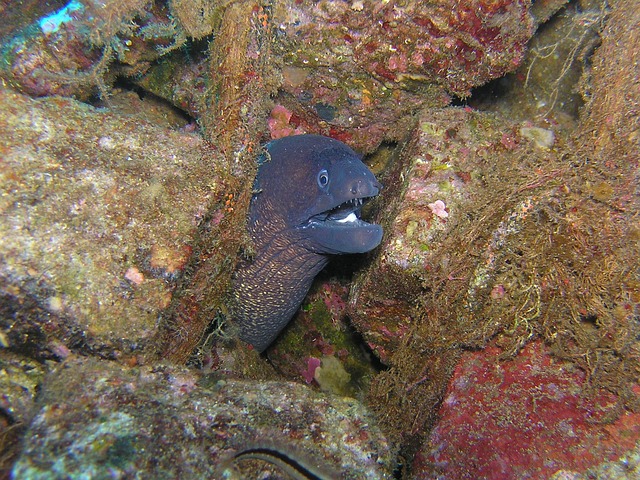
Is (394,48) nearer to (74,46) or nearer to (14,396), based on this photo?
(74,46)

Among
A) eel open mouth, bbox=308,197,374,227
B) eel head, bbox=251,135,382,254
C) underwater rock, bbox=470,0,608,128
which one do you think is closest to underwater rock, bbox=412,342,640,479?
eel head, bbox=251,135,382,254

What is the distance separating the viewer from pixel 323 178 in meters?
2.88

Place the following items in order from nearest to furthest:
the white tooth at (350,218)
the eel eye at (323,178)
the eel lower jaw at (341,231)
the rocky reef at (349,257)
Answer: the rocky reef at (349,257) → the eel lower jaw at (341,231) → the eel eye at (323,178) → the white tooth at (350,218)

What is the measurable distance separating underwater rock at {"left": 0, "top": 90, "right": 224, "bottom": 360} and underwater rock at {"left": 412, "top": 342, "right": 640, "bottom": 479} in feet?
6.29

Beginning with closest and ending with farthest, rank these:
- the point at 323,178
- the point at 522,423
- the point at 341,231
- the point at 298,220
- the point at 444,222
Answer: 1. the point at 522,423
2. the point at 444,222
3. the point at 341,231
4. the point at 323,178
5. the point at 298,220

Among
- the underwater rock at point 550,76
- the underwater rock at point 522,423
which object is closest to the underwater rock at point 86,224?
the underwater rock at point 522,423

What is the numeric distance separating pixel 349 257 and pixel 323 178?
117 cm

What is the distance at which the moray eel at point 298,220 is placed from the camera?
9.03ft

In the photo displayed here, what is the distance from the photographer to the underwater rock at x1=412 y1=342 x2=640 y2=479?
2.05m

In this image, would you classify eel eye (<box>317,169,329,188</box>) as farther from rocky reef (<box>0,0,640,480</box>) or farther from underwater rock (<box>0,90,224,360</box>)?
underwater rock (<box>0,90,224,360</box>)

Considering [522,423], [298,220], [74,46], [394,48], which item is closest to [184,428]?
[298,220]

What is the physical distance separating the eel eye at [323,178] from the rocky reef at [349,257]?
0.57 m

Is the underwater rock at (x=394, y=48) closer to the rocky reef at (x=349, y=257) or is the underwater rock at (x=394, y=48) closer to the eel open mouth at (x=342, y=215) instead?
the rocky reef at (x=349, y=257)

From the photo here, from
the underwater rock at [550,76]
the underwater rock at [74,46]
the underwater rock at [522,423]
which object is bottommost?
the underwater rock at [522,423]
